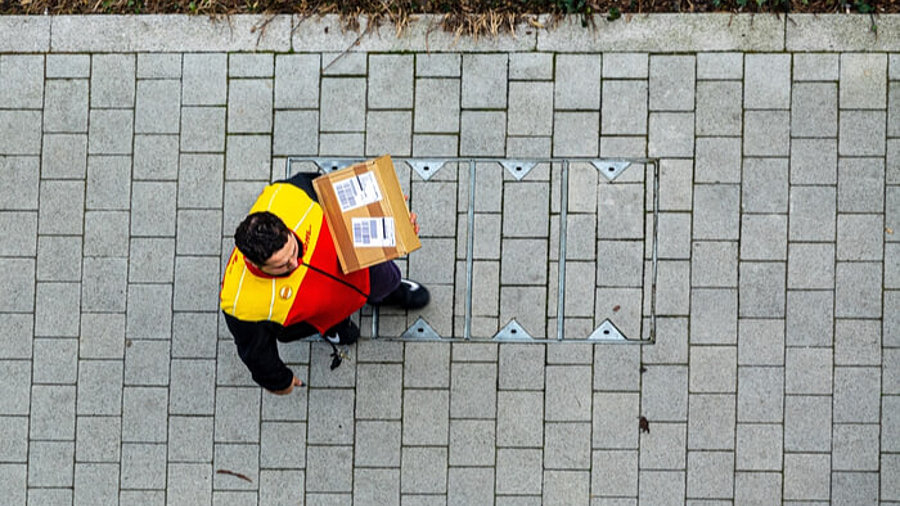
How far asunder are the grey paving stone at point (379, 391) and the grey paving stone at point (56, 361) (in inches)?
72.0

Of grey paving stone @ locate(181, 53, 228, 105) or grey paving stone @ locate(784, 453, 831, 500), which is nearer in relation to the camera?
grey paving stone @ locate(784, 453, 831, 500)

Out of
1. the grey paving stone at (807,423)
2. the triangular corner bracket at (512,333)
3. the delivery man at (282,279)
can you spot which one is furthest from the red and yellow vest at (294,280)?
the grey paving stone at (807,423)

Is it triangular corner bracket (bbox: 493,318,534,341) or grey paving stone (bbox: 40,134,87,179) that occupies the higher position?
grey paving stone (bbox: 40,134,87,179)

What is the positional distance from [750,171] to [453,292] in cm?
199

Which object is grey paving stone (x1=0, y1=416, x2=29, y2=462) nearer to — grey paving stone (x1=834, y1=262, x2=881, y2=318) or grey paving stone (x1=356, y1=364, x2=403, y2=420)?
grey paving stone (x1=356, y1=364, x2=403, y2=420)

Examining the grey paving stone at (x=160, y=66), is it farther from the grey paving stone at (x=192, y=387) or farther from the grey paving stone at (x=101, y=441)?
the grey paving stone at (x=101, y=441)

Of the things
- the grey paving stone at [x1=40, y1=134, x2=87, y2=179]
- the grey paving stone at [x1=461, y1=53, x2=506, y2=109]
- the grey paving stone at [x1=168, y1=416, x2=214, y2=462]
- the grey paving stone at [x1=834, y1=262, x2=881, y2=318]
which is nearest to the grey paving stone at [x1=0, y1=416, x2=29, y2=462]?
the grey paving stone at [x1=168, y1=416, x2=214, y2=462]

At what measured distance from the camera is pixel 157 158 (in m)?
5.06

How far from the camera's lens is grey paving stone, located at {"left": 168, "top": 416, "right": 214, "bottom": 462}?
495cm

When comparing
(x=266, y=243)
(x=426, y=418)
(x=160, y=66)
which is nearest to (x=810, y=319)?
(x=426, y=418)

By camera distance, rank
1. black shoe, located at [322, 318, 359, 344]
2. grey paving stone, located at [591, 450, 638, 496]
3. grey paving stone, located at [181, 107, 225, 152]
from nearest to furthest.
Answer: black shoe, located at [322, 318, 359, 344], grey paving stone, located at [591, 450, 638, 496], grey paving stone, located at [181, 107, 225, 152]

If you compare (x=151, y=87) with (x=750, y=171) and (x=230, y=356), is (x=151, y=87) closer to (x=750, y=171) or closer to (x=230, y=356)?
(x=230, y=356)

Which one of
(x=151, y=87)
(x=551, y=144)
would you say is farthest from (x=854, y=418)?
(x=151, y=87)

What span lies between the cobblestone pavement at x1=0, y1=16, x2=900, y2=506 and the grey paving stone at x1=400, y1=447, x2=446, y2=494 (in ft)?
0.06
